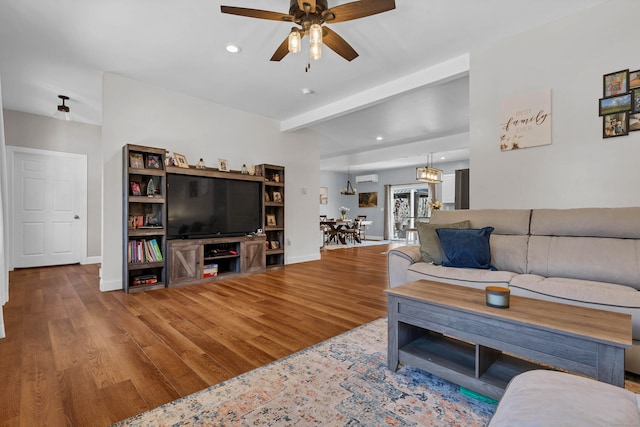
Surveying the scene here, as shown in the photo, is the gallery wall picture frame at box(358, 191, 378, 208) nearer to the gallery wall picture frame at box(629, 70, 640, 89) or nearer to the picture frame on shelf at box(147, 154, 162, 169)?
the picture frame on shelf at box(147, 154, 162, 169)

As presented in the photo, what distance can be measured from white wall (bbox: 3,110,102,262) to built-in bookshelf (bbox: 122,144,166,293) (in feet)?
8.21

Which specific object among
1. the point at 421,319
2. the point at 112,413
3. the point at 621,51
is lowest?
the point at 112,413

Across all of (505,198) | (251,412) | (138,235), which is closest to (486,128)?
(505,198)

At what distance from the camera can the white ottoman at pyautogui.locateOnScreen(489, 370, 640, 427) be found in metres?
0.71

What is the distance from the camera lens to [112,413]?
4.74 feet

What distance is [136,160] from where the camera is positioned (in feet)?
12.6

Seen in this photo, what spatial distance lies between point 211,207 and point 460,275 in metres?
3.45

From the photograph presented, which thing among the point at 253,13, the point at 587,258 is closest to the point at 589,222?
the point at 587,258

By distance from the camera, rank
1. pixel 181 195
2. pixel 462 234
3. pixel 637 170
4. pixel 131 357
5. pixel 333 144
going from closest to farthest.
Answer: pixel 131 357
pixel 637 170
pixel 462 234
pixel 181 195
pixel 333 144

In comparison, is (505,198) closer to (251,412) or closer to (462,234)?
(462,234)

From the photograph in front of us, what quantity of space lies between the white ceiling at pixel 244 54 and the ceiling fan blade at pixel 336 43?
340 millimetres

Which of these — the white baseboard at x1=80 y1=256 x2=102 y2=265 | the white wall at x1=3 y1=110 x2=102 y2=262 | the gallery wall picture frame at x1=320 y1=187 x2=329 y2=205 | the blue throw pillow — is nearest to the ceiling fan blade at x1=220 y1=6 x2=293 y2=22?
the blue throw pillow

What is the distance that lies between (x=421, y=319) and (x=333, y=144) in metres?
6.82

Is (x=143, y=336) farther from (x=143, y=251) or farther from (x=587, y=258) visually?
(x=587, y=258)
